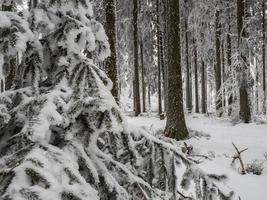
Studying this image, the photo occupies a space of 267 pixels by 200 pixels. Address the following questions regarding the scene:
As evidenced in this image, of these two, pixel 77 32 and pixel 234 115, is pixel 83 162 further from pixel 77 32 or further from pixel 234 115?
pixel 234 115

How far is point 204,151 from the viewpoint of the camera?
928 centimetres

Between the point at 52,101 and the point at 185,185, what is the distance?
1262 mm

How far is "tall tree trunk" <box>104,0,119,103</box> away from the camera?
9.15m

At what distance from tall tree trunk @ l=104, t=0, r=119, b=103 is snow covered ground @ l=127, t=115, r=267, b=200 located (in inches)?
105

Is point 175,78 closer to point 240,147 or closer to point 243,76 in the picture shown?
point 240,147

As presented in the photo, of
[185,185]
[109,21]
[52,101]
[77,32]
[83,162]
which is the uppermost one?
[109,21]

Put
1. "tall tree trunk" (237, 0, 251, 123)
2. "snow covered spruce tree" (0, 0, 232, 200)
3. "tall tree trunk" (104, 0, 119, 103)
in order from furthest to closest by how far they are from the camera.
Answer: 1. "tall tree trunk" (237, 0, 251, 123)
2. "tall tree trunk" (104, 0, 119, 103)
3. "snow covered spruce tree" (0, 0, 232, 200)

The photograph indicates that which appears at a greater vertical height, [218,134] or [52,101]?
[52,101]

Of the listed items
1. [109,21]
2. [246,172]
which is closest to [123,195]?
[246,172]

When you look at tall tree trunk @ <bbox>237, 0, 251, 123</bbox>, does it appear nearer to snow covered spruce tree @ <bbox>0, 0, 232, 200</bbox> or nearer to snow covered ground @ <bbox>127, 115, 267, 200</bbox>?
snow covered ground @ <bbox>127, 115, 267, 200</bbox>

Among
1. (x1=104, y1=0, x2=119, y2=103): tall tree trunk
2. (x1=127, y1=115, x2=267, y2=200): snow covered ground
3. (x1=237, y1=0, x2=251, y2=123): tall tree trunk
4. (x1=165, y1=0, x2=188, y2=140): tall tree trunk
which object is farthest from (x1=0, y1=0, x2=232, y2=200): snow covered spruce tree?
(x1=237, y1=0, x2=251, y2=123): tall tree trunk

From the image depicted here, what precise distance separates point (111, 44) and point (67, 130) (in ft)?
24.3

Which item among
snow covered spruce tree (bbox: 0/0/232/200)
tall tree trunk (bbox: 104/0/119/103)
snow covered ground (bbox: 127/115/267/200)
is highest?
tall tree trunk (bbox: 104/0/119/103)

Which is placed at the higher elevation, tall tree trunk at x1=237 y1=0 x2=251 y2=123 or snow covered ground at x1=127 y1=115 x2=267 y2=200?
tall tree trunk at x1=237 y1=0 x2=251 y2=123
